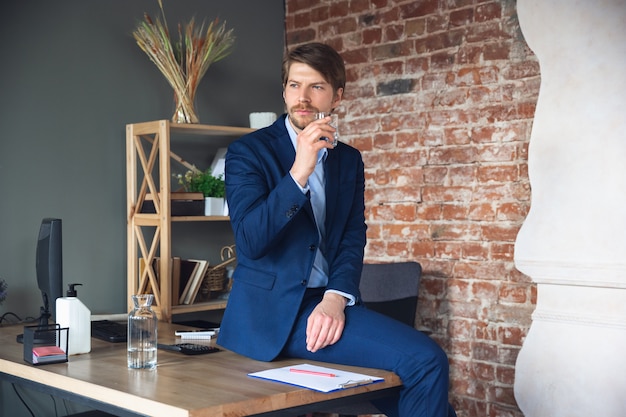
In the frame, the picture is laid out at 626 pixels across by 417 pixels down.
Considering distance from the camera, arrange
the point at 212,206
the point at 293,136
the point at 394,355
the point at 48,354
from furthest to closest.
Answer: the point at 212,206 < the point at 293,136 < the point at 48,354 < the point at 394,355

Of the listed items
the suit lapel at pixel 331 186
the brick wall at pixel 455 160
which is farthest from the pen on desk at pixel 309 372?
the brick wall at pixel 455 160

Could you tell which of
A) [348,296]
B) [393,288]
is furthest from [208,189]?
[348,296]

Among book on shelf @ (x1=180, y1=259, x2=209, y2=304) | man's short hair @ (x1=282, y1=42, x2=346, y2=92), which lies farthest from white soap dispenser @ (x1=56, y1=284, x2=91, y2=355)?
book on shelf @ (x1=180, y1=259, x2=209, y2=304)

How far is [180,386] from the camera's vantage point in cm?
183

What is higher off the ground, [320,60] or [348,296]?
[320,60]

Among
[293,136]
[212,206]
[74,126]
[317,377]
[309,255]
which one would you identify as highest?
[74,126]

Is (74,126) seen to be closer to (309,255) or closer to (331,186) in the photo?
(331,186)

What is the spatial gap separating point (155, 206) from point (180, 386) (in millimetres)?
1916

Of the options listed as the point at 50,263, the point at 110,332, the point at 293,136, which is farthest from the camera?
the point at 50,263

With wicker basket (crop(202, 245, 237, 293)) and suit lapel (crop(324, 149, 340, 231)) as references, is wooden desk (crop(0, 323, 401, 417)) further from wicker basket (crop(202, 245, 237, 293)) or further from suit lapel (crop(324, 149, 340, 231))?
wicker basket (crop(202, 245, 237, 293))

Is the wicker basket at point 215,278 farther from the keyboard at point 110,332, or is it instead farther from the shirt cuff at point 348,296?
the shirt cuff at point 348,296

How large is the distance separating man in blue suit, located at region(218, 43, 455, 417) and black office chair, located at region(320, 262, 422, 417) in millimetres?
1145

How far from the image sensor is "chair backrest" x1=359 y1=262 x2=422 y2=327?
3.57 metres

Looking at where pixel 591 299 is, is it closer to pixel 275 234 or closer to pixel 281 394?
pixel 275 234
